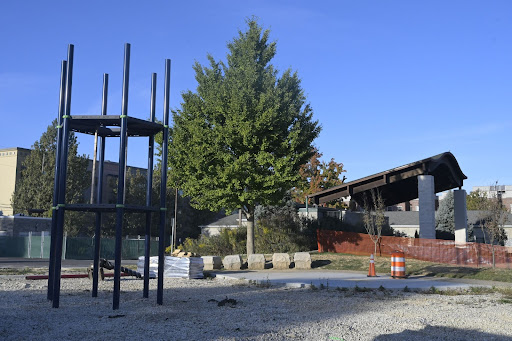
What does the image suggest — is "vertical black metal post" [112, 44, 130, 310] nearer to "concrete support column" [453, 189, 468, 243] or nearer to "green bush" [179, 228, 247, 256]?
"green bush" [179, 228, 247, 256]

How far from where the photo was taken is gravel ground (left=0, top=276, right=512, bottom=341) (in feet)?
26.9

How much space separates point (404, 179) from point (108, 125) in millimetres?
25153

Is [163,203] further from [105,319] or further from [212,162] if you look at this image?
[212,162]

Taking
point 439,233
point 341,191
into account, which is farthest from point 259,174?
point 439,233

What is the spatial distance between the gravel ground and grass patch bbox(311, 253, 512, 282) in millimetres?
6892

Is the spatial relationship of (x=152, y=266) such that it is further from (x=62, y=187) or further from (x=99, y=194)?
(x=62, y=187)

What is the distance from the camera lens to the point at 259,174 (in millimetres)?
27750

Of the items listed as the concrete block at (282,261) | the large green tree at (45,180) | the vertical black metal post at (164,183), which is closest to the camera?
the vertical black metal post at (164,183)

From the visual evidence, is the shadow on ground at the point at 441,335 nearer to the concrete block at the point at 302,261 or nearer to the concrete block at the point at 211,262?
the concrete block at the point at 302,261

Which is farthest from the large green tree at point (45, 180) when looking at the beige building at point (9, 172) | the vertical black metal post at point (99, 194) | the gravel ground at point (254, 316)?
the vertical black metal post at point (99, 194)

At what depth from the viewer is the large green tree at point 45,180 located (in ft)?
182

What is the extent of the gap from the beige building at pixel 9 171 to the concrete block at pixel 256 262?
160ft

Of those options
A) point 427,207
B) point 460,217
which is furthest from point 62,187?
point 460,217

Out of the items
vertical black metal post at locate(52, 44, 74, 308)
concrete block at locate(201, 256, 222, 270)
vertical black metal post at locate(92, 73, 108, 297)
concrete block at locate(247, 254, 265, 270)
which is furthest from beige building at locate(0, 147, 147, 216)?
vertical black metal post at locate(52, 44, 74, 308)
